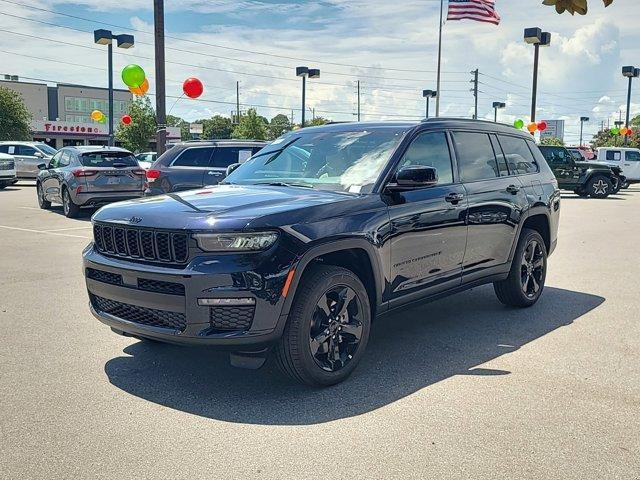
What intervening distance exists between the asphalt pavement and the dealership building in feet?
237

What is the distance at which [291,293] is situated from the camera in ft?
13.2

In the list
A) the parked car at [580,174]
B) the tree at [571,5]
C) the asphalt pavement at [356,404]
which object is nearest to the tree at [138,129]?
the parked car at [580,174]

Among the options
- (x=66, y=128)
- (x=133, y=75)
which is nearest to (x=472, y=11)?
(x=133, y=75)

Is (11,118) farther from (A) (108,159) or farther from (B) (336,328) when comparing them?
(B) (336,328)

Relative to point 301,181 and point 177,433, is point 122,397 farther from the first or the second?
point 301,181

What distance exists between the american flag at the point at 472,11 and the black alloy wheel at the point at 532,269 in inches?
790

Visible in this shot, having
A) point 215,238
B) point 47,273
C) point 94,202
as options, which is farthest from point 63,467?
point 94,202

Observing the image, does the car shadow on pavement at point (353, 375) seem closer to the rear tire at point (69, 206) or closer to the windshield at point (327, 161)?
the windshield at point (327, 161)

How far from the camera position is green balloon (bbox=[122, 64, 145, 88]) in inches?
734

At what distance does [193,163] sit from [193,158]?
10 cm

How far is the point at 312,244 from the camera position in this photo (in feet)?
13.6

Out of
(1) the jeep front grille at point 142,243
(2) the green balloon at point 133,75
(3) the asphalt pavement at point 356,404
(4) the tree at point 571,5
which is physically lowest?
(3) the asphalt pavement at point 356,404

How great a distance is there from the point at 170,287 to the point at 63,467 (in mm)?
1171

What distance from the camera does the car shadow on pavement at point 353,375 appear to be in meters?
A: 4.05
